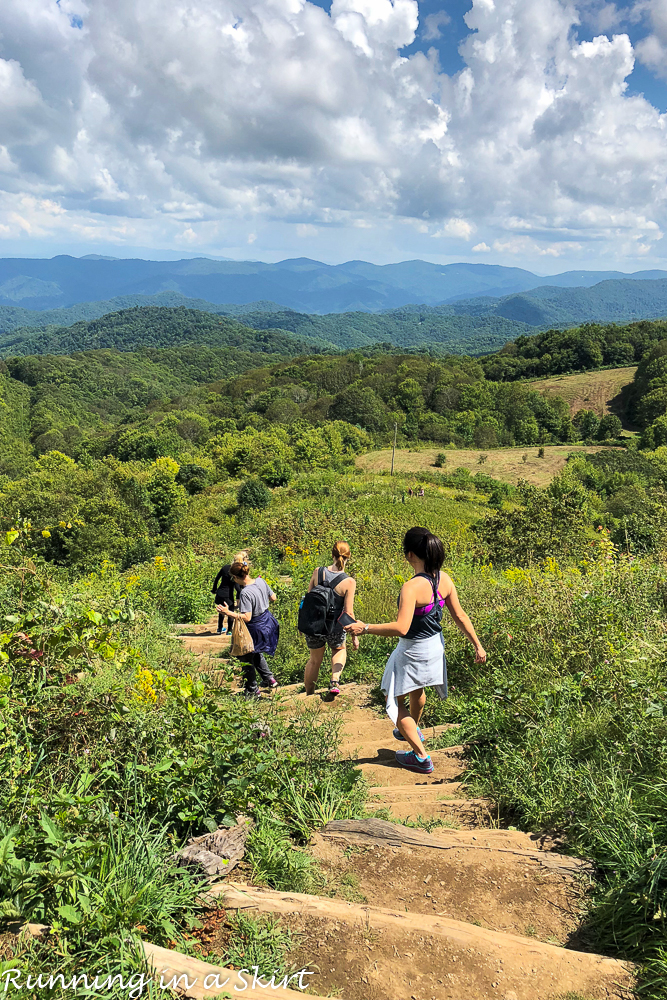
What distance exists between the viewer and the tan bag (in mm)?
5191

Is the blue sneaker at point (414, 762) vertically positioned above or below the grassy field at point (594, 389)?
below

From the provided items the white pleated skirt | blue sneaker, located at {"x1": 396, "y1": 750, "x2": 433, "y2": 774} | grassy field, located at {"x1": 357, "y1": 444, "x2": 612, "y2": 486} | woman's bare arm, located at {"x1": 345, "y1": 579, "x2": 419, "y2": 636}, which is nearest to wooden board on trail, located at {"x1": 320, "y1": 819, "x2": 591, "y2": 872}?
blue sneaker, located at {"x1": 396, "y1": 750, "x2": 433, "y2": 774}

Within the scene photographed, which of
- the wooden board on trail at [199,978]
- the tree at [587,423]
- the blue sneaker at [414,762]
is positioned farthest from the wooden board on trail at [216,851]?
the tree at [587,423]

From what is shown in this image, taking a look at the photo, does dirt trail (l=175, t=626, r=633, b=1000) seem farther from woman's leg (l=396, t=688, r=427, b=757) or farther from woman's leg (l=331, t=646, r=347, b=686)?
woman's leg (l=331, t=646, r=347, b=686)

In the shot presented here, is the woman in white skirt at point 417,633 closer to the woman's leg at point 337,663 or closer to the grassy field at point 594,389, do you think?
the woman's leg at point 337,663

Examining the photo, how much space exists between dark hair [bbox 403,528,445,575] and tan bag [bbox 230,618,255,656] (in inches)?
86.0

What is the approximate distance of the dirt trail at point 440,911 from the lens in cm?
196

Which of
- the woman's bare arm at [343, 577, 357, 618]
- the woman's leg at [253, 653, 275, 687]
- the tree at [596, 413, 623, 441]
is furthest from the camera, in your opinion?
the tree at [596, 413, 623, 441]

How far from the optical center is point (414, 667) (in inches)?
147

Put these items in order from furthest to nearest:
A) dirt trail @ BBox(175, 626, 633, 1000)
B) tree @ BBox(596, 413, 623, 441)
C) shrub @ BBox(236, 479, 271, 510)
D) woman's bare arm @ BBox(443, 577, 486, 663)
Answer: tree @ BBox(596, 413, 623, 441), shrub @ BBox(236, 479, 271, 510), woman's bare arm @ BBox(443, 577, 486, 663), dirt trail @ BBox(175, 626, 633, 1000)

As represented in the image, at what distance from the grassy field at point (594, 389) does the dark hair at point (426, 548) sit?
6313cm

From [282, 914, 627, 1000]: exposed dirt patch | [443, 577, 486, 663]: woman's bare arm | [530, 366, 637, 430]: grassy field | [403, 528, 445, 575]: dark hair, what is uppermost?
[530, 366, 637, 430]: grassy field

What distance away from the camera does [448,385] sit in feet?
215

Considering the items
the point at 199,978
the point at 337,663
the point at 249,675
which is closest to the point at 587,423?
the point at 337,663
